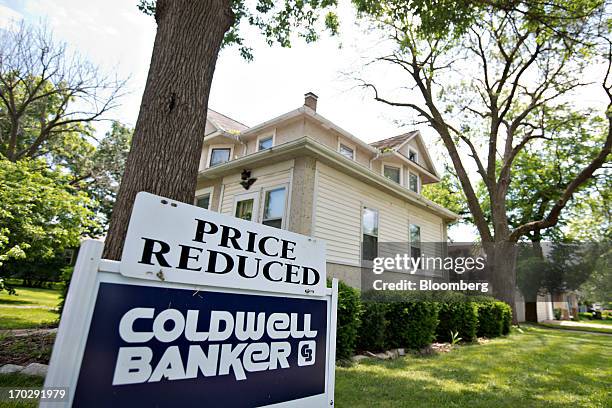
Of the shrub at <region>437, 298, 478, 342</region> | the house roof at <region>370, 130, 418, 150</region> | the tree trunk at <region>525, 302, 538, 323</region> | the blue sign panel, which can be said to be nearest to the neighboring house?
the house roof at <region>370, 130, 418, 150</region>

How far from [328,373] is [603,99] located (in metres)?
16.8

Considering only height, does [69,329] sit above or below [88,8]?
below

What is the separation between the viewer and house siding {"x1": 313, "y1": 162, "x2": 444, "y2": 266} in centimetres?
812

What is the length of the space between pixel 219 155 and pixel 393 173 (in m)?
6.74

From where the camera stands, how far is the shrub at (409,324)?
6242mm

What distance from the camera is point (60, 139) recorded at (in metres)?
19.2

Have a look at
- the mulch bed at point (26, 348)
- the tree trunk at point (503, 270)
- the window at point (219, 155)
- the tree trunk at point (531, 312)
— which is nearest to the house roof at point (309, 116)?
the window at point (219, 155)

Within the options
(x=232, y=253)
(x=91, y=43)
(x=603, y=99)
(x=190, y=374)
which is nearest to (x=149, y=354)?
(x=190, y=374)

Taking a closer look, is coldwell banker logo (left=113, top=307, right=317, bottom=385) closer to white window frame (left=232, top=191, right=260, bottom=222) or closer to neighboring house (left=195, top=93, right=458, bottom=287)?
neighboring house (left=195, top=93, right=458, bottom=287)

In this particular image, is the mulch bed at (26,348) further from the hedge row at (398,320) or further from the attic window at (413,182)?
the attic window at (413,182)

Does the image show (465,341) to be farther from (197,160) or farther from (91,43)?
(91,43)

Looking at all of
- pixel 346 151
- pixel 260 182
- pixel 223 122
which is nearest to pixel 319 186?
pixel 260 182

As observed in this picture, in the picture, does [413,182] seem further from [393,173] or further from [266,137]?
[266,137]

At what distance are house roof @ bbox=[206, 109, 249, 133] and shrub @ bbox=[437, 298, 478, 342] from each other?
8.84 metres
